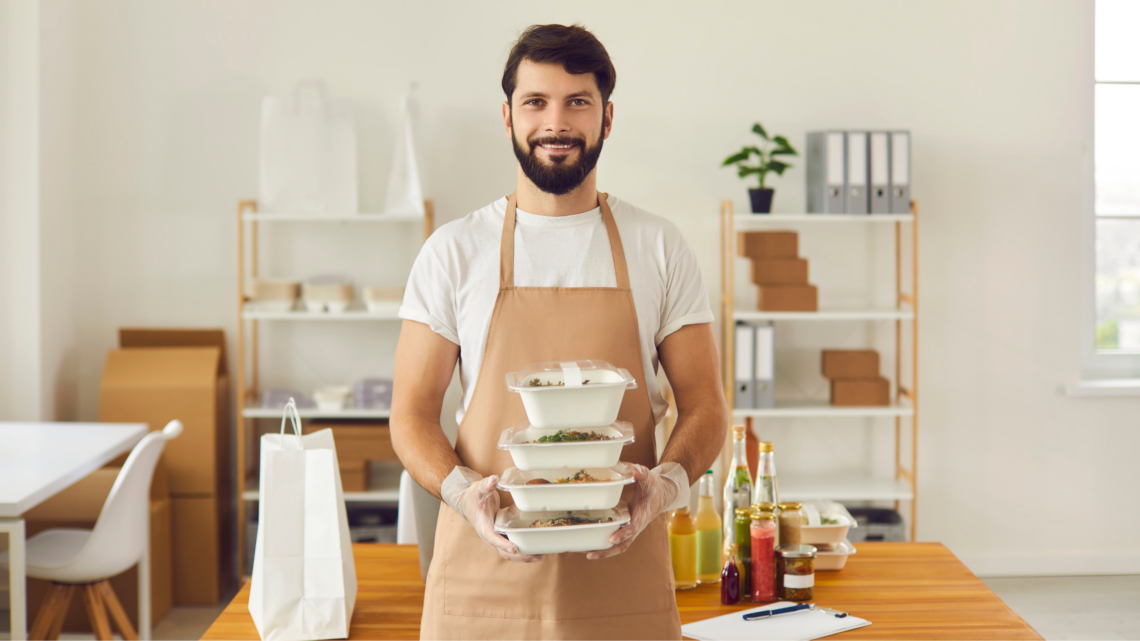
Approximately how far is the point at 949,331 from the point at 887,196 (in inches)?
30.3

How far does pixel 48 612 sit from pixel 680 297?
7.30 ft

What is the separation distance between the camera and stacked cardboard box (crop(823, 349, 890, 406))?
3609mm

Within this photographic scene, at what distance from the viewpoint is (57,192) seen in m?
3.61

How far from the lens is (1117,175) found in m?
4.01

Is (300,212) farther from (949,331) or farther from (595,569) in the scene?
(949,331)

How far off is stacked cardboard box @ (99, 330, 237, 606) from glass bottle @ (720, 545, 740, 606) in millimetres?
2468

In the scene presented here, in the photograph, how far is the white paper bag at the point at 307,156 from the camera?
344 centimetres

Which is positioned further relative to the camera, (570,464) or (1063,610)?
(1063,610)

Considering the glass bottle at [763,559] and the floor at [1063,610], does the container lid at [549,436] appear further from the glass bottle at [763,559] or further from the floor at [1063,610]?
the floor at [1063,610]

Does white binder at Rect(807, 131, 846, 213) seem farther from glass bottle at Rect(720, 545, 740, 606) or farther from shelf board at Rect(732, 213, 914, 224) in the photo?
glass bottle at Rect(720, 545, 740, 606)

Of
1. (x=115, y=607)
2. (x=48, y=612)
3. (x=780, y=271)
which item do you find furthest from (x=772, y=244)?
(x=48, y=612)

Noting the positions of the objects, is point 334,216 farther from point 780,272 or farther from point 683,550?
point 683,550

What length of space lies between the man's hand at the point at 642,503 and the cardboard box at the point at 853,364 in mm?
2505

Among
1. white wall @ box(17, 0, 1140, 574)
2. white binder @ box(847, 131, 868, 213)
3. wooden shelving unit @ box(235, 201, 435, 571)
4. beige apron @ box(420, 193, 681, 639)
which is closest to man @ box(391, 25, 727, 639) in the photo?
beige apron @ box(420, 193, 681, 639)
